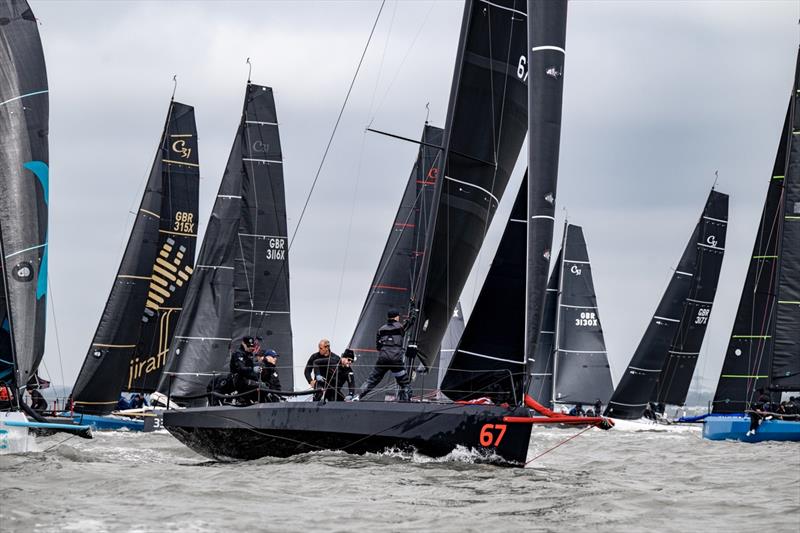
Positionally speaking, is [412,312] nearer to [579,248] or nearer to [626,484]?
[626,484]

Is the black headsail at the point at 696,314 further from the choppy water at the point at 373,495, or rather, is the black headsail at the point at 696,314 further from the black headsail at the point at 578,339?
the choppy water at the point at 373,495

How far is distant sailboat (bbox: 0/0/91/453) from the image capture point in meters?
19.0

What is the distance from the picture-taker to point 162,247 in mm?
37500

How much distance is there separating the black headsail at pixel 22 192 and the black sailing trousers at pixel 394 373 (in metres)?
5.46

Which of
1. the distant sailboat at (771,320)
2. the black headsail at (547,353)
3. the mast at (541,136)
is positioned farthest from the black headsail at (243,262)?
the mast at (541,136)

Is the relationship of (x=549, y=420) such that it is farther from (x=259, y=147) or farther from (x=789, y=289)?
(x=259, y=147)

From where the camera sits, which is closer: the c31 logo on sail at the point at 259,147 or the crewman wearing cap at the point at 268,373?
the crewman wearing cap at the point at 268,373

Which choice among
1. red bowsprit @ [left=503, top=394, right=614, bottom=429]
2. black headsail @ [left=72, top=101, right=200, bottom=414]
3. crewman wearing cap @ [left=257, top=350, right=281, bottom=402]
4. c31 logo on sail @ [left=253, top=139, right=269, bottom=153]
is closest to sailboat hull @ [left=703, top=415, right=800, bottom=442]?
red bowsprit @ [left=503, top=394, right=614, bottom=429]

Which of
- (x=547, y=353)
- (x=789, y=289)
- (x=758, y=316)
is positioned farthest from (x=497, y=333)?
(x=547, y=353)

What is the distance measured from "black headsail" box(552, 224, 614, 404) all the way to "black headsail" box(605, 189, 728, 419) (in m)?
1.02

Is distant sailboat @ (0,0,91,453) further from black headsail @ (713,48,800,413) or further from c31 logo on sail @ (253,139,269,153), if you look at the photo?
black headsail @ (713,48,800,413)

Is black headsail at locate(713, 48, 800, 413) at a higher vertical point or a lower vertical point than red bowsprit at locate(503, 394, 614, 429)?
higher

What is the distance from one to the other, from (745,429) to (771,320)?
551 centimetres

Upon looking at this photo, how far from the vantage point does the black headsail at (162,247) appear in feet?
115
